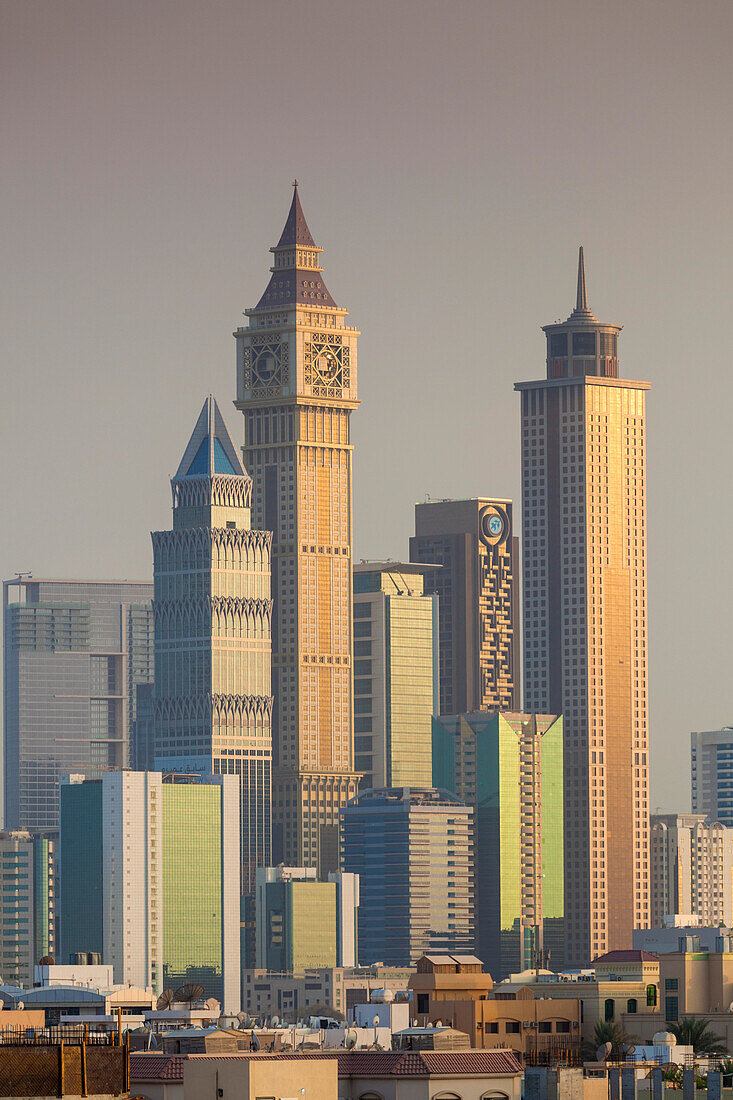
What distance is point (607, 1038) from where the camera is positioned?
11288cm

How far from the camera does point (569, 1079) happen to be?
2813 inches

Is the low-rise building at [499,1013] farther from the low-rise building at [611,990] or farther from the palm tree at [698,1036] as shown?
the palm tree at [698,1036]

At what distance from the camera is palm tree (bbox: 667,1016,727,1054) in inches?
4216

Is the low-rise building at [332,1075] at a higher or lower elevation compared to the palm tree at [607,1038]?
higher

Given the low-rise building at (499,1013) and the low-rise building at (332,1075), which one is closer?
the low-rise building at (332,1075)

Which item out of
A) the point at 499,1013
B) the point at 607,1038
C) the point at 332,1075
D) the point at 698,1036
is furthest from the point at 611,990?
the point at 332,1075

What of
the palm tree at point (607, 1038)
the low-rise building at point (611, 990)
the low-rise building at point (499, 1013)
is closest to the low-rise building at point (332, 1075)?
the low-rise building at point (499, 1013)

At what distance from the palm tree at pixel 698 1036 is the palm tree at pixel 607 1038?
1948 millimetres

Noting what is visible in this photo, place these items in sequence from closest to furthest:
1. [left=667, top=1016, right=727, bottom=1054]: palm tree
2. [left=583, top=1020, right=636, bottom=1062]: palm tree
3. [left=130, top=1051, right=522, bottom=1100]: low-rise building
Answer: [left=130, top=1051, right=522, bottom=1100]: low-rise building → [left=667, top=1016, right=727, bottom=1054]: palm tree → [left=583, top=1020, right=636, bottom=1062]: palm tree

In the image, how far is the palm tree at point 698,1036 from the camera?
10708 centimetres

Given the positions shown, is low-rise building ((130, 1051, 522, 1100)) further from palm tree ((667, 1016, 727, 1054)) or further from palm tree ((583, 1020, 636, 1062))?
palm tree ((583, 1020, 636, 1062))

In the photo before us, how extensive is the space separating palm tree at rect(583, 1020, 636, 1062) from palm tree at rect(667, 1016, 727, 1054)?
76.7 inches

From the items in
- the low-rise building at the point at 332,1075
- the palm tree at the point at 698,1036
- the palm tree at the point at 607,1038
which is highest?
the low-rise building at the point at 332,1075

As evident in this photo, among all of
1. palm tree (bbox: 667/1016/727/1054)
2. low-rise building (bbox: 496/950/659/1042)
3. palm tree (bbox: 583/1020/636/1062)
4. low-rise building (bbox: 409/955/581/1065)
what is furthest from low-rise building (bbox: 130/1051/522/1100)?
low-rise building (bbox: 496/950/659/1042)
